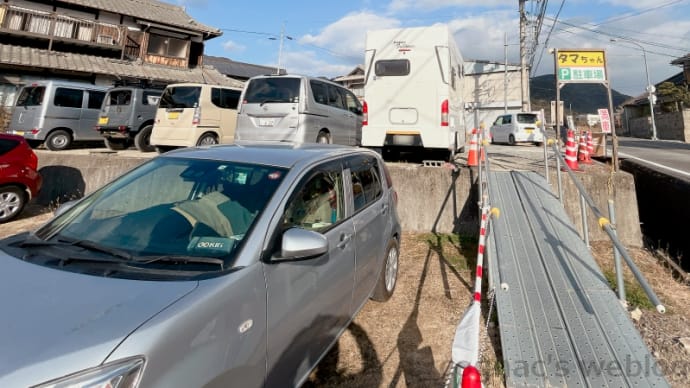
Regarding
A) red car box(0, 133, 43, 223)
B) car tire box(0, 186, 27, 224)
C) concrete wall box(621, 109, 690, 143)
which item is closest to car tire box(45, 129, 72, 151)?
red car box(0, 133, 43, 223)

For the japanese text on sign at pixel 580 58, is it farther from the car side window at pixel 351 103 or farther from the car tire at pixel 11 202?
the car tire at pixel 11 202

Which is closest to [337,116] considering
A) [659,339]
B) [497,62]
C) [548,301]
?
[548,301]

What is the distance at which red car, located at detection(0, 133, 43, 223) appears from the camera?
5.85 m

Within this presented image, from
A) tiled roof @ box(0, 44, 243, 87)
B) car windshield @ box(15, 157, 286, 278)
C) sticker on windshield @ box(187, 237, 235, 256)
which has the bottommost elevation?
sticker on windshield @ box(187, 237, 235, 256)

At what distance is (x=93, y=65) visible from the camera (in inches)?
669

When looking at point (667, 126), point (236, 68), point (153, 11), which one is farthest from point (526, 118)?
point (236, 68)

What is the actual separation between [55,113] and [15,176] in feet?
17.0

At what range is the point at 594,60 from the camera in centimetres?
729

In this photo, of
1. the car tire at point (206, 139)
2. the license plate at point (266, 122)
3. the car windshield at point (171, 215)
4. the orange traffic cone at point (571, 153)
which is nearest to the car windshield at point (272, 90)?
the license plate at point (266, 122)

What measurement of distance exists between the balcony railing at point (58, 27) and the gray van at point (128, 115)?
10901 mm

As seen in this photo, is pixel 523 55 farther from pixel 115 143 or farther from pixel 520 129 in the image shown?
pixel 115 143

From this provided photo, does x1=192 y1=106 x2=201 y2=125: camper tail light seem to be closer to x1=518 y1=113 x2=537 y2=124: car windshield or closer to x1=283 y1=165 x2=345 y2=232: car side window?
x1=283 y1=165 x2=345 y2=232: car side window

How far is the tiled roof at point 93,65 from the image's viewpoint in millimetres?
15074

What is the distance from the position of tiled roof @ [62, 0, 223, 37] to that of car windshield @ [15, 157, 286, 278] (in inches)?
850
